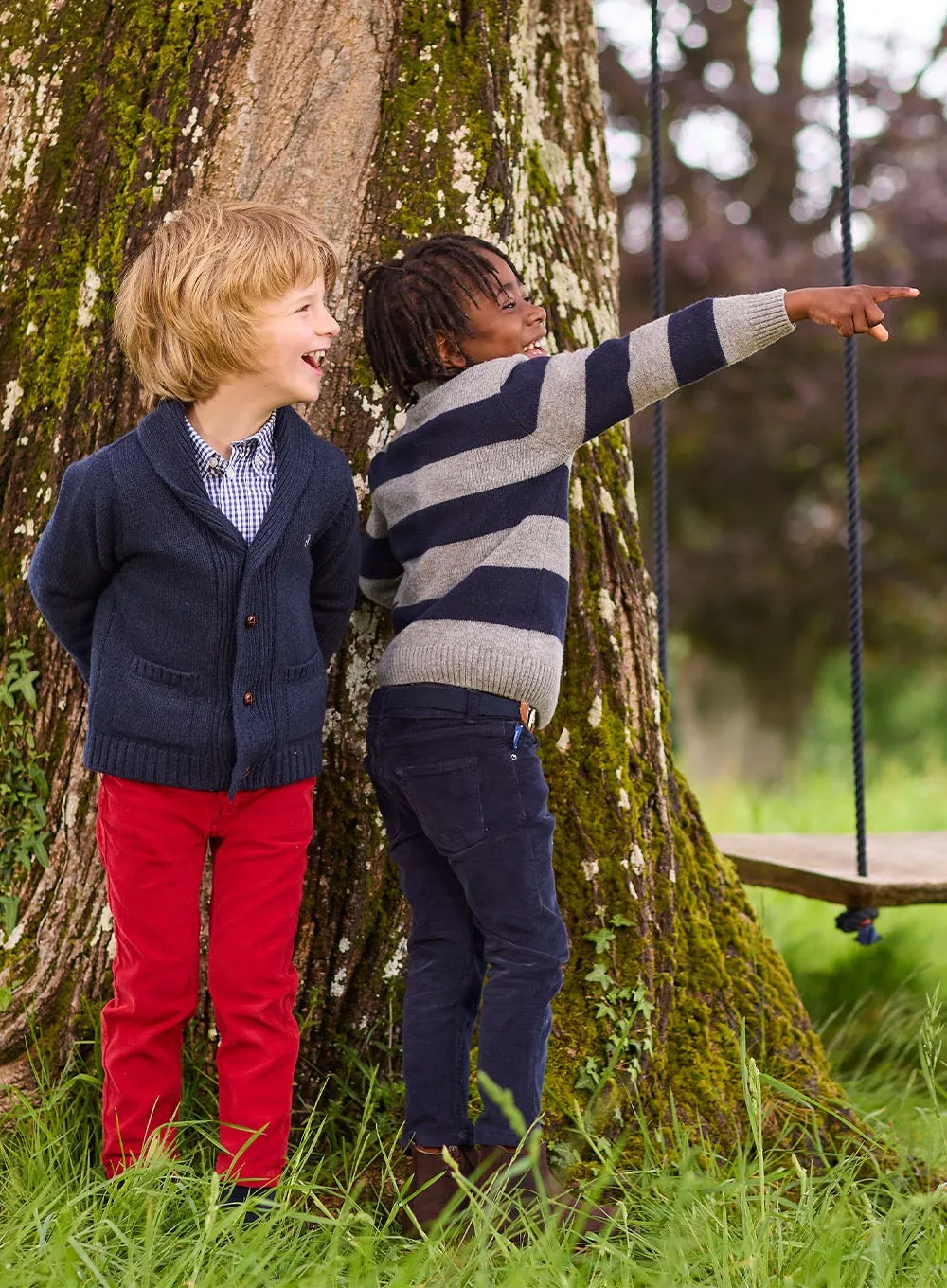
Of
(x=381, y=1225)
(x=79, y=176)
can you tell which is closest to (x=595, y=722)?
(x=381, y=1225)

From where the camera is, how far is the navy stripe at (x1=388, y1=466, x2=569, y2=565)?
2.23 meters

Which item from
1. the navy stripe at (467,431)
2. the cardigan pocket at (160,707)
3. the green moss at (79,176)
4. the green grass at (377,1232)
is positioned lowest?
the green grass at (377,1232)

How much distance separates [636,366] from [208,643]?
0.80m

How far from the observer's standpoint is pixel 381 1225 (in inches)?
90.3

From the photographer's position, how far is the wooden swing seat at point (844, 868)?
2.88 meters

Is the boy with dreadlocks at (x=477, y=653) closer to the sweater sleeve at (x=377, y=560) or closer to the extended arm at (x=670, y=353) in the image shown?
the extended arm at (x=670, y=353)

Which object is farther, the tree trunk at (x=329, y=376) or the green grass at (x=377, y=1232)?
the tree trunk at (x=329, y=376)

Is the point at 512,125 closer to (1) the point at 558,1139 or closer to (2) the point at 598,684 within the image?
(2) the point at 598,684

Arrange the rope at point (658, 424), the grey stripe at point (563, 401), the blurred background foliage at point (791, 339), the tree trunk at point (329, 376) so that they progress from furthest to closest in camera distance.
→ the blurred background foliage at point (791, 339) < the rope at point (658, 424) < the tree trunk at point (329, 376) < the grey stripe at point (563, 401)

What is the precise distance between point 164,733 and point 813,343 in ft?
28.2

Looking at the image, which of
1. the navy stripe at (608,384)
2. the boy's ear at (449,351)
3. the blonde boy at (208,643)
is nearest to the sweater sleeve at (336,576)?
the blonde boy at (208,643)

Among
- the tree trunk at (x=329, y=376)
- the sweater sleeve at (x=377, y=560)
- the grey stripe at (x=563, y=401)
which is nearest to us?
the grey stripe at (x=563, y=401)

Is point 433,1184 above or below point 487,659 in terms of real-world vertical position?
below

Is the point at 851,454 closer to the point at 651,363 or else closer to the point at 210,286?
the point at 651,363
